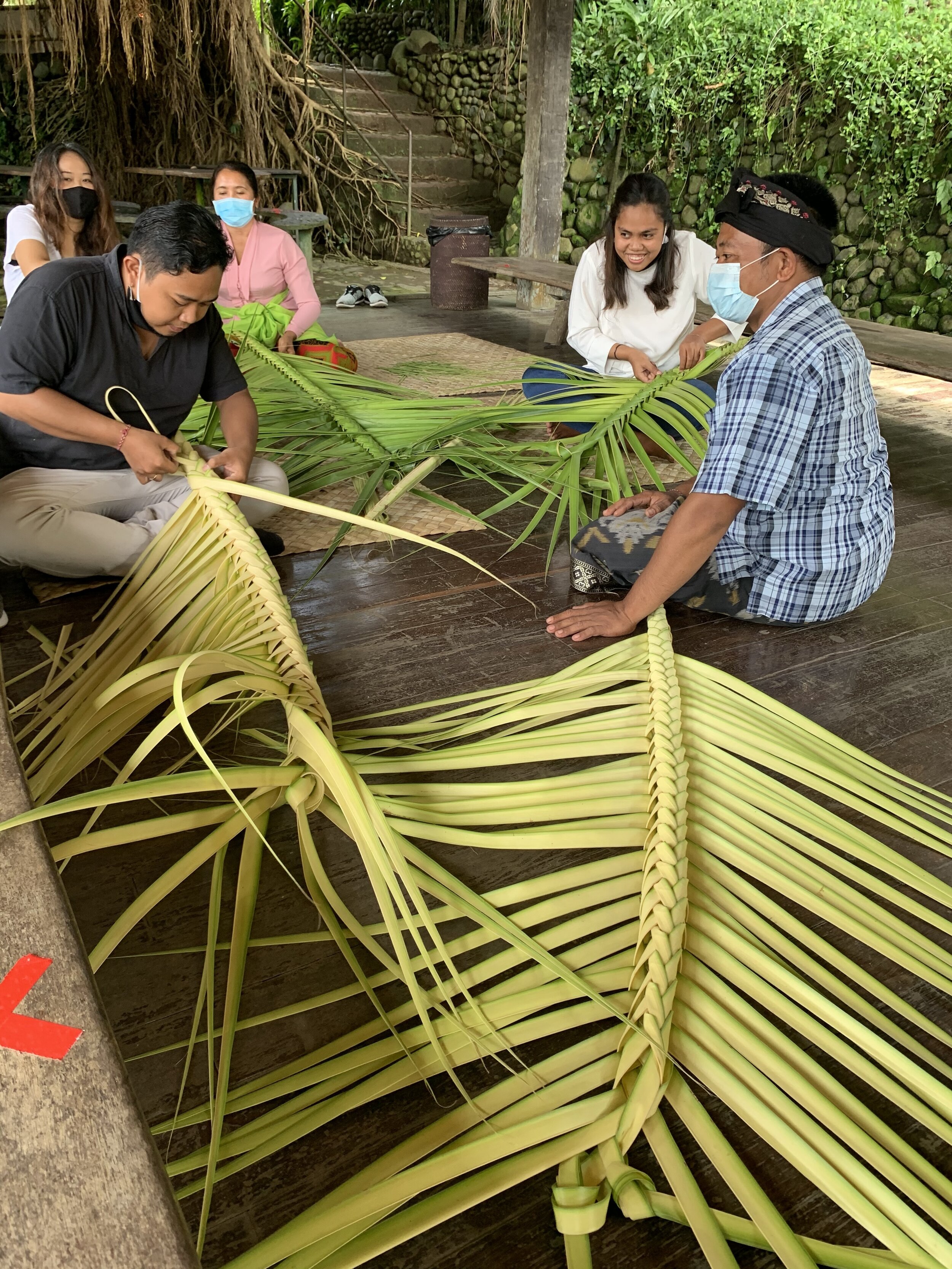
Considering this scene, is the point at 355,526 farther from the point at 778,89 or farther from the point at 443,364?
the point at 778,89

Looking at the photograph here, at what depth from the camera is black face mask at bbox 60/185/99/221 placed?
278 cm

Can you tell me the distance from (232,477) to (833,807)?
117cm

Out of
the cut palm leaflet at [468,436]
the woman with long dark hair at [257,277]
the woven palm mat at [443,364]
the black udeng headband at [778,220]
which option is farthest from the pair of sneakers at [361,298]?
the black udeng headband at [778,220]

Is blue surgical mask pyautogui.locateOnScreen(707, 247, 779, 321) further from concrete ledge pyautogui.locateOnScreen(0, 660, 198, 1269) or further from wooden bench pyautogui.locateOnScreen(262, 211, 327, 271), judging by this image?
wooden bench pyautogui.locateOnScreen(262, 211, 327, 271)

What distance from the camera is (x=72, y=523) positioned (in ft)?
6.57

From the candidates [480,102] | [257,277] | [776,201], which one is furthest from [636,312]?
[480,102]

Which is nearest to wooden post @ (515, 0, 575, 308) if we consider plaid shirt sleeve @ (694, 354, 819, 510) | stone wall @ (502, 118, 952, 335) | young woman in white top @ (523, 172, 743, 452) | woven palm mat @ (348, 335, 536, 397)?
stone wall @ (502, 118, 952, 335)

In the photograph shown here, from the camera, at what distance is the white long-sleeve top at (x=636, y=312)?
3031 millimetres

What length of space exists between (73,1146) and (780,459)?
1.49 m

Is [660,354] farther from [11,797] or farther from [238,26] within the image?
[238,26]

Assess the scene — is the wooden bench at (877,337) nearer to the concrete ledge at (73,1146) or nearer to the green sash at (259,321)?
the green sash at (259,321)

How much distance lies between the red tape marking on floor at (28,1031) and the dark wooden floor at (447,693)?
1.16 ft

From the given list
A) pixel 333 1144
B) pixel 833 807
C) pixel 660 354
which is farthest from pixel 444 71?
pixel 333 1144

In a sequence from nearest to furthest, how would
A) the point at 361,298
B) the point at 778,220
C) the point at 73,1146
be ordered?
1. the point at 73,1146
2. the point at 778,220
3. the point at 361,298
